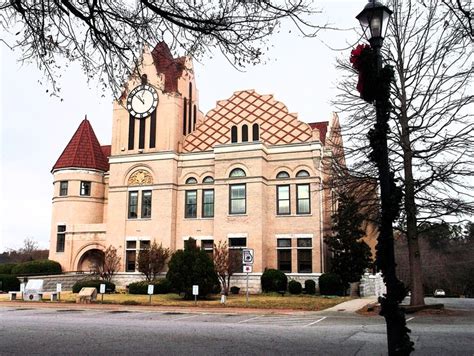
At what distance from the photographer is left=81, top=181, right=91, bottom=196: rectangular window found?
135 feet

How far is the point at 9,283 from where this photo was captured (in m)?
34.6

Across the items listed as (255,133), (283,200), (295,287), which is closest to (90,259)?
(283,200)

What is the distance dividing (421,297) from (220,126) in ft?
72.7

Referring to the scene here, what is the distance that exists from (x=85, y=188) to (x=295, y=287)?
776 inches

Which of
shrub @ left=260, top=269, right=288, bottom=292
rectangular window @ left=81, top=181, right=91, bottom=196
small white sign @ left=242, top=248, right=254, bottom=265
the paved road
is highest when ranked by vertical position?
rectangular window @ left=81, top=181, right=91, bottom=196

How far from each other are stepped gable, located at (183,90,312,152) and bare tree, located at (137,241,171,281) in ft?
27.6

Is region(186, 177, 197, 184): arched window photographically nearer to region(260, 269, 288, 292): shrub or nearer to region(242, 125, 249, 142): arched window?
region(242, 125, 249, 142): arched window

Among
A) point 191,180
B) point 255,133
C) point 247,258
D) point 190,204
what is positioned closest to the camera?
point 247,258

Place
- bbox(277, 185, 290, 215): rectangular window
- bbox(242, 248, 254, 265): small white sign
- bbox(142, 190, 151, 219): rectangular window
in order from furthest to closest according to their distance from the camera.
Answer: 1. bbox(142, 190, 151, 219): rectangular window
2. bbox(277, 185, 290, 215): rectangular window
3. bbox(242, 248, 254, 265): small white sign

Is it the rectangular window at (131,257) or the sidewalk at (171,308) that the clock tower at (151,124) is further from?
the sidewalk at (171,308)

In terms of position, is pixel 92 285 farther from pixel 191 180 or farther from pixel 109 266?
pixel 191 180

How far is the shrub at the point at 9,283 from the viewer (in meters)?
34.4

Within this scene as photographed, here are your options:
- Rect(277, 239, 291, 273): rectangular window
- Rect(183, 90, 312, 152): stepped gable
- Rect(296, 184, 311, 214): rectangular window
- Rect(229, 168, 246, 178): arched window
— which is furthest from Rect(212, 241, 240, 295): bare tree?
Rect(183, 90, 312, 152): stepped gable

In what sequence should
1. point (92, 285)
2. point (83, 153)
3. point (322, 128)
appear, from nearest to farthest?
1. point (92, 285)
2. point (322, 128)
3. point (83, 153)
